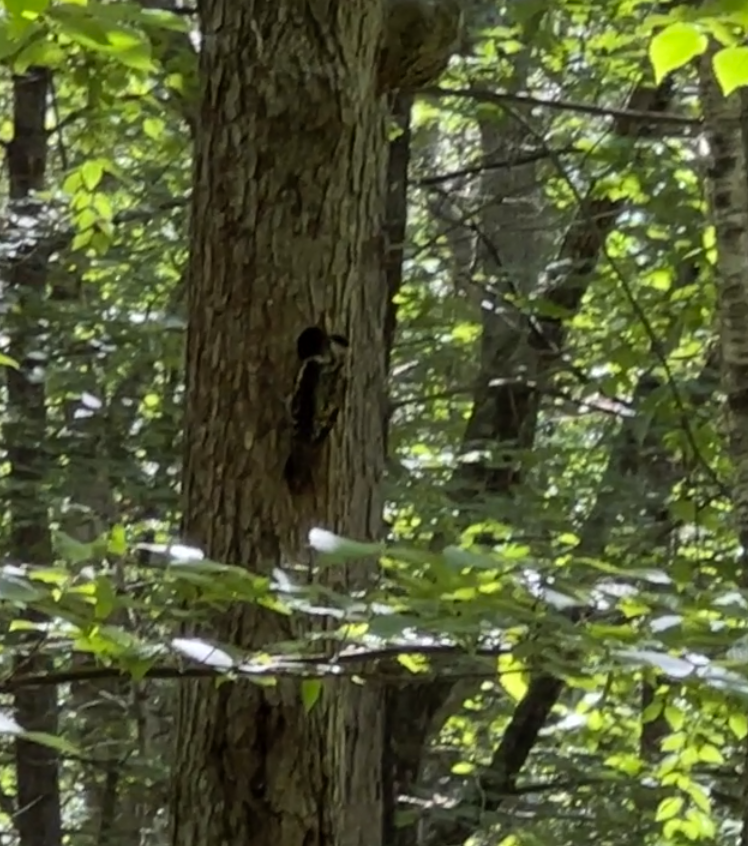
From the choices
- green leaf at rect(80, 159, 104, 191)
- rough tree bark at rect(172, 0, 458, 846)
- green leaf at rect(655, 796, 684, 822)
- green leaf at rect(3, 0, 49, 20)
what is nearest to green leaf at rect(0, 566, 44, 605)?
green leaf at rect(3, 0, 49, 20)

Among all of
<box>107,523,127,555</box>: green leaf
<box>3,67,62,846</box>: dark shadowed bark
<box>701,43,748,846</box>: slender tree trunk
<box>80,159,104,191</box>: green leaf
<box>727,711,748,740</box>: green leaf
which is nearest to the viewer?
<box>107,523,127,555</box>: green leaf

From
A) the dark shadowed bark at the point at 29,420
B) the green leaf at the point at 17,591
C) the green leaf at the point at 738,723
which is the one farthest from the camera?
the dark shadowed bark at the point at 29,420

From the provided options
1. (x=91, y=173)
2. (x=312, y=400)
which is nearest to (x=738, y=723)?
(x=312, y=400)

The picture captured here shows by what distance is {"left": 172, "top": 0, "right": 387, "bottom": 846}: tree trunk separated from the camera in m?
2.53

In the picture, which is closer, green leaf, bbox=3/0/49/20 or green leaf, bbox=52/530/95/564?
green leaf, bbox=3/0/49/20

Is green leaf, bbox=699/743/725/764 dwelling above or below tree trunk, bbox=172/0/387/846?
below

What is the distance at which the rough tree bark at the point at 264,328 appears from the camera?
99.5 inches

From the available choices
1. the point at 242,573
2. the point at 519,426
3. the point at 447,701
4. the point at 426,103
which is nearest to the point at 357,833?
the point at 447,701

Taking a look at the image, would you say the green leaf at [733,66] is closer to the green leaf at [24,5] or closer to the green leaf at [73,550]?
the green leaf at [24,5]

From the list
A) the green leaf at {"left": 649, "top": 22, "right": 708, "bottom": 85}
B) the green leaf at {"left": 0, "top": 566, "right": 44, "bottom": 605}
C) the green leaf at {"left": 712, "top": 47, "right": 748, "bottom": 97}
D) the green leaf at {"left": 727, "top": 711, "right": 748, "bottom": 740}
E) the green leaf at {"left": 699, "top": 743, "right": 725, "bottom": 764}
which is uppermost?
the green leaf at {"left": 649, "top": 22, "right": 708, "bottom": 85}

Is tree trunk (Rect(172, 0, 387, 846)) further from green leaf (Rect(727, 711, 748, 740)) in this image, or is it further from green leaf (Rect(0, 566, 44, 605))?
green leaf (Rect(0, 566, 44, 605))

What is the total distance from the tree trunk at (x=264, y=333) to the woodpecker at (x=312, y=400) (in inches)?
0.8

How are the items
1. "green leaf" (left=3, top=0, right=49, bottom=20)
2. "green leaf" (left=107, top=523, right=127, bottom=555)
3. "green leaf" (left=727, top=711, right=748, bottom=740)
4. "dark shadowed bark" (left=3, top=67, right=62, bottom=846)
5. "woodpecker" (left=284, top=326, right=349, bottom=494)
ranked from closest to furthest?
"green leaf" (left=3, top=0, right=49, bottom=20) < "green leaf" (left=107, top=523, right=127, bottom=555) < "green leaf" (left=727, top=711, right=748, bottom=740) < "woodpecker" (left=284, top=326, right=349, bottom=494) < "dark shadowed bark" (left=3, top=67, right=62, bottom=846)

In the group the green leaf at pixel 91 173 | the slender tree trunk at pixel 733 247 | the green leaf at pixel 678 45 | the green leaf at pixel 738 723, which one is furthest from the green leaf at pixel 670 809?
the green leaf at pixel 678 45
